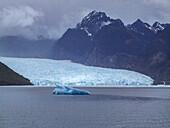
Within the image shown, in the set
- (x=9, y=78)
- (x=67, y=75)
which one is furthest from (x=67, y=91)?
(x=9, y=78)

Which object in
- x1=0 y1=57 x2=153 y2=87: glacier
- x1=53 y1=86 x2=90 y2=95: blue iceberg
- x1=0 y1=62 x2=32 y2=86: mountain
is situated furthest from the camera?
x1=0 y1=62 x2=32 y2=86: mountain

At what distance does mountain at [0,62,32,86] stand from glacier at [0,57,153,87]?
359 centimetres

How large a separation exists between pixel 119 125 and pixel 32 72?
2179 inches

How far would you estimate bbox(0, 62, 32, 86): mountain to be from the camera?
264 feet

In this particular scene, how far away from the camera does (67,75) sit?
7444 cm

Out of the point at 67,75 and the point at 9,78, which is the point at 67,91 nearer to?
the point at 67,75

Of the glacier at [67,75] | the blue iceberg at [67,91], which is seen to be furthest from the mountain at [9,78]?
the blue iceberg at [67,91]

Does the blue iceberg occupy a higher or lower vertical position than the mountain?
lower

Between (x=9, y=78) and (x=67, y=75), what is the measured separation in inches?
818

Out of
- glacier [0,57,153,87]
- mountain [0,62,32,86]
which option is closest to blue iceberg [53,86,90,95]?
glacier [0,57,153,87]

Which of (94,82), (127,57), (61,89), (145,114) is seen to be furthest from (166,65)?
(145,114)

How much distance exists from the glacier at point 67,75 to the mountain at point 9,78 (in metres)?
3.59

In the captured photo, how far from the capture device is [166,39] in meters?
197

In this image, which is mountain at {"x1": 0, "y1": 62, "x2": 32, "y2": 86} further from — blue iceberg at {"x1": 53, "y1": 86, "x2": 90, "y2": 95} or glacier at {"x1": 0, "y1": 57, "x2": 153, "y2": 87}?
blue iceberg at {"x1": 53, "y1": 86, "x2": 90, "y2": 95}
